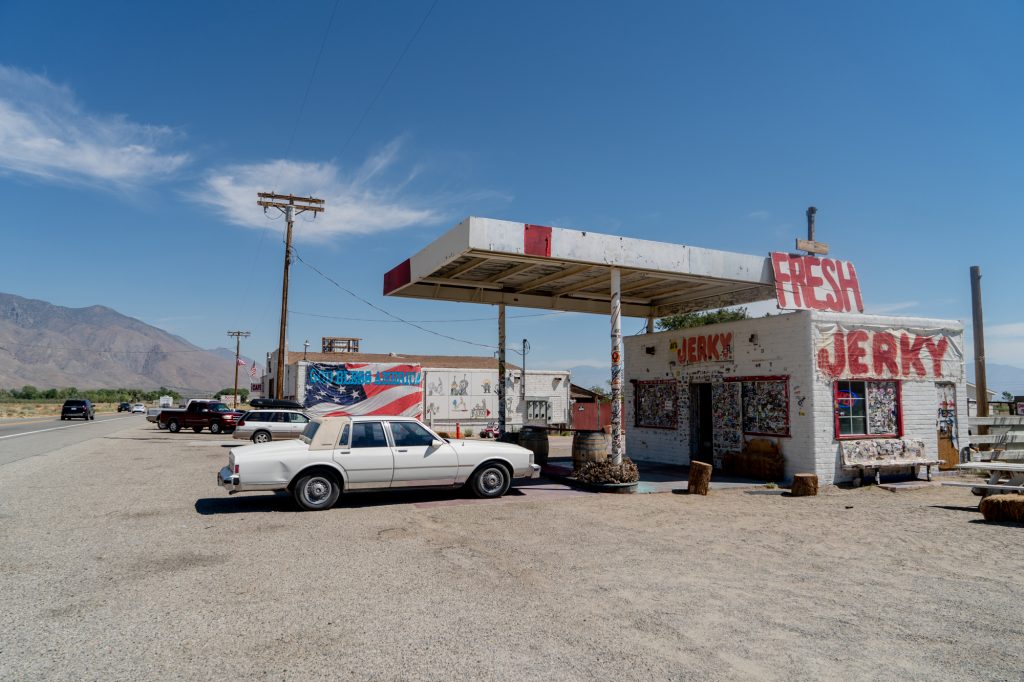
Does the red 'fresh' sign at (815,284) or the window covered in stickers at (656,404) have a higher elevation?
the red 'fresh' sign at (815,284)

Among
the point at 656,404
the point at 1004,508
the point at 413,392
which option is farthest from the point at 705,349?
the point at 413,392

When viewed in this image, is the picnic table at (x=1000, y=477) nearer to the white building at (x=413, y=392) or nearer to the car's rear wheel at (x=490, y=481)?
the car's rear wheel at (x=490, y=481)

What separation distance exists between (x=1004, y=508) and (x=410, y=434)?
9.53 meters

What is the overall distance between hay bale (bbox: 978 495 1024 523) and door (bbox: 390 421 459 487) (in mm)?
8580

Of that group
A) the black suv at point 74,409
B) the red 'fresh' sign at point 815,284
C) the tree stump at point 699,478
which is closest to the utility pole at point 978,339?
the red 'fresh' sign at point 815,284

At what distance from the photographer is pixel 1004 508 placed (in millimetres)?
9844

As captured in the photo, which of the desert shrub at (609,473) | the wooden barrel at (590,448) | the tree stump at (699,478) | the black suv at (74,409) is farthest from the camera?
the black suv at (74,409)

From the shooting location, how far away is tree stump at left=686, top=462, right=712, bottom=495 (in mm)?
12242

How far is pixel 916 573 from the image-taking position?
22.6ft

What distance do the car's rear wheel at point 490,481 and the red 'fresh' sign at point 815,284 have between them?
7.26m

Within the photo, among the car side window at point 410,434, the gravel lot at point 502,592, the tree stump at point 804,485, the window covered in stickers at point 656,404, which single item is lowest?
the gravel lot at point 502,592

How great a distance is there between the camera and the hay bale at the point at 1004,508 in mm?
9703

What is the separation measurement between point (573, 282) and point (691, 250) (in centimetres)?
346

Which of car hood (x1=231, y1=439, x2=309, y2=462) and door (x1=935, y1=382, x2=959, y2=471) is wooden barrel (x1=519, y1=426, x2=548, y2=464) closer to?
car hood (x1=231, y1=439, x2=309, y2=462)
